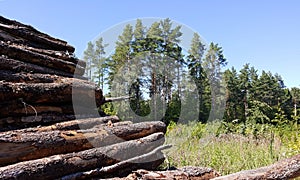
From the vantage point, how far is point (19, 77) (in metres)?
2.60

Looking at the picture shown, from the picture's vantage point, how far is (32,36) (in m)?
3.23

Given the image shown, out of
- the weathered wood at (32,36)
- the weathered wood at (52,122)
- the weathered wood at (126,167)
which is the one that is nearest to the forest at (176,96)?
the weathered wood at (32,36)

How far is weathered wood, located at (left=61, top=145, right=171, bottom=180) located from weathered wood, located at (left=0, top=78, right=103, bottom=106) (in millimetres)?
891

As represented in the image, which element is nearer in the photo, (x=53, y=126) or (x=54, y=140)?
(x=54, y=140)

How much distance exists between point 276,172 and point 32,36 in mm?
2971

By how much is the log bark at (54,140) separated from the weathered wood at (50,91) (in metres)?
0.38

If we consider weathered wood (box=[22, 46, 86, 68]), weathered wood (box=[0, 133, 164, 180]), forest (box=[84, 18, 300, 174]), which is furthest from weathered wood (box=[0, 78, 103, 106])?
forest (box=[84, 18, 300, 174])

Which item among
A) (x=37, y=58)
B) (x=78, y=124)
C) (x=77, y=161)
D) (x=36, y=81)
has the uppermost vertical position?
(x=37, y=58)

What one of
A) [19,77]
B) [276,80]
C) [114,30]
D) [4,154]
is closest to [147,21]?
[114,30]

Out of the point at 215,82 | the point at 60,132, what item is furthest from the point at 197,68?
the point at 60,132

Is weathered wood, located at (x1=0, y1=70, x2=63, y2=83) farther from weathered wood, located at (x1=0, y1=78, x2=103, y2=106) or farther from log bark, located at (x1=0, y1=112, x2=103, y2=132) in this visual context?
log bark, located at (x1=0, y1=112, x2=103, y2=132)

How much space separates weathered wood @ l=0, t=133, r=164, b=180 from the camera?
1.95m

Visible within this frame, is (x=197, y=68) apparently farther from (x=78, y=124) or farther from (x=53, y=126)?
(x=53, y=126)

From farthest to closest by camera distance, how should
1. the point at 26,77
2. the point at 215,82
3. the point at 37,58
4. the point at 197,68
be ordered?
the point at 215,82
the point at 197,68
the point at 37,58
the point at 26,77
